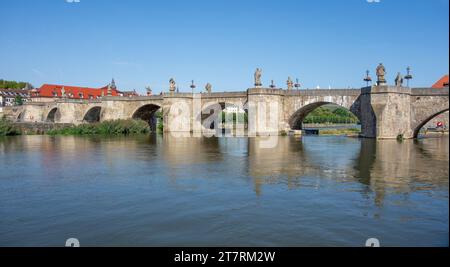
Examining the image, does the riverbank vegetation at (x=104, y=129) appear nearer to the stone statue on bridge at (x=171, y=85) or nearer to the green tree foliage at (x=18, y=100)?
the stone statue on bridge at (x=171, y=85)

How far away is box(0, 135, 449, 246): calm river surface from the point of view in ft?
25.3

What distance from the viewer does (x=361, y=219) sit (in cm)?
881

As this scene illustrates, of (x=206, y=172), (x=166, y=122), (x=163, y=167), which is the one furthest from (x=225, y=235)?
(x=166, y=122)

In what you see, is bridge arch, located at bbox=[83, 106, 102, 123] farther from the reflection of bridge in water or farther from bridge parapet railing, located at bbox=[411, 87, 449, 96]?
bridge parapet railing, located at bbox=[411, 87, 449, 96]

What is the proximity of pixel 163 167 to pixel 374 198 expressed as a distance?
9.69 meters

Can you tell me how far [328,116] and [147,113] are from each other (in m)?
57.1

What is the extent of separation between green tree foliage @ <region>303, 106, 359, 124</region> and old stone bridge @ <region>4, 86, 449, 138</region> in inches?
1834

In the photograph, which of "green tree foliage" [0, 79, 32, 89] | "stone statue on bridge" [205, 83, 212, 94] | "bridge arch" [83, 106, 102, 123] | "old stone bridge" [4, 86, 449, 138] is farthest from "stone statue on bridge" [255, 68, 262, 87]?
"green tree foliage" [0, 79, 32, 89]

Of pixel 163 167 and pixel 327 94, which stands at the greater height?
pixel 327 94

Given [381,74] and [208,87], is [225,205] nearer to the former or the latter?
[381,74]

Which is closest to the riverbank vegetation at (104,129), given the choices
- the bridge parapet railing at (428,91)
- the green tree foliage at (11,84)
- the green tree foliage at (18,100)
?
the bridge parapet railing at (428,91)

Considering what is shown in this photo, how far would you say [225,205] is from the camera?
1026cm

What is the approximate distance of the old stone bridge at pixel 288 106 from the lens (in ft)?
115

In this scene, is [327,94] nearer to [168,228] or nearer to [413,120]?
[413,120]
